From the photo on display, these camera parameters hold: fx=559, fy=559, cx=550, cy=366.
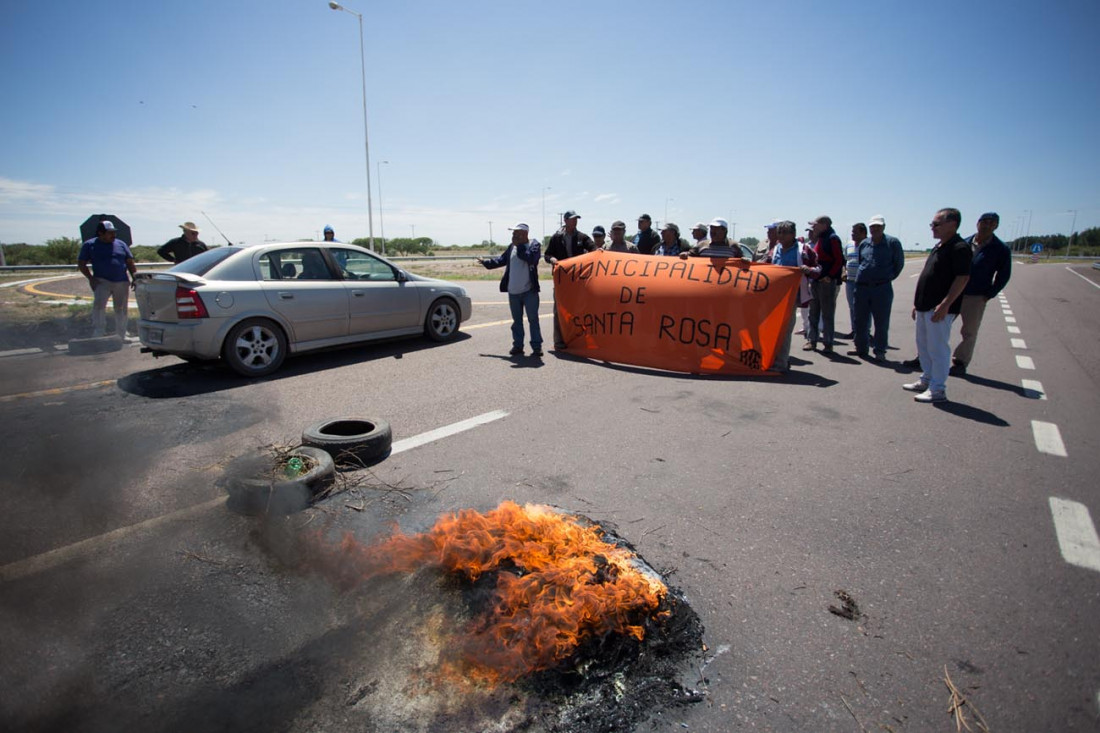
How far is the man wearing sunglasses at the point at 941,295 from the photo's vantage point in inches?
224

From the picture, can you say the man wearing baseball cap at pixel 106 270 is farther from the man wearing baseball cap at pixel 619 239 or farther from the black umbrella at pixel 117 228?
the man wearing baseball cap at pixel 619 239

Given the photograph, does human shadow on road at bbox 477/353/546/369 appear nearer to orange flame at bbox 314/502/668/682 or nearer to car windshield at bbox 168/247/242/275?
car windshield at bbox 168/247/242/275

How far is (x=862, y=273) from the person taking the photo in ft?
26.6

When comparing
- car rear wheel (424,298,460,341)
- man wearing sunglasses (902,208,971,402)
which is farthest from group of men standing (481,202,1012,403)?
car rear wheel (424,298,460,341)

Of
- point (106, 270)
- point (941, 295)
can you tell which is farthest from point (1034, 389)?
point (106, 270)

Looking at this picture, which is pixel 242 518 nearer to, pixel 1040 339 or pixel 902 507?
pixel 902 507

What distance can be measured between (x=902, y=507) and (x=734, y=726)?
2.32 meters

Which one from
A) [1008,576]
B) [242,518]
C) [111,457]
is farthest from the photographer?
[111,457]

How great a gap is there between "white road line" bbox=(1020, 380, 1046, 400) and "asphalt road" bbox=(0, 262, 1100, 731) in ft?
0.24

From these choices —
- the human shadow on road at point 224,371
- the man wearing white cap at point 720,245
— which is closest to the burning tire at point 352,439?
the human shadow on road at point 224,371

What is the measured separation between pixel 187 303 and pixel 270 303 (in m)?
0.87

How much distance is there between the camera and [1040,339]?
408 inches

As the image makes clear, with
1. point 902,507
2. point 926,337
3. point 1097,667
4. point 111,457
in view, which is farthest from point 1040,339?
point 111,457

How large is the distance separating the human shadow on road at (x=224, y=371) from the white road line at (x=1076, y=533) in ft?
23.0
